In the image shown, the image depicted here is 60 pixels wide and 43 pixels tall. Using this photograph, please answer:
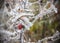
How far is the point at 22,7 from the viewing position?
1524mm

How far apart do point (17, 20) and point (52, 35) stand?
30 cm

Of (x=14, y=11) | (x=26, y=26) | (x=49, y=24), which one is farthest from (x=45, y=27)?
(x=14, y=11)

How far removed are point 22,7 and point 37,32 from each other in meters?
0.23

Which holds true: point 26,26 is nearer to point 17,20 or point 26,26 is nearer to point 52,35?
point 17,20

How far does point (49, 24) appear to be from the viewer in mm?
1493

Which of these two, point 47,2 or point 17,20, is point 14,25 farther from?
point 47,2

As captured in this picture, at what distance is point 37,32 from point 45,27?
73 millimetres

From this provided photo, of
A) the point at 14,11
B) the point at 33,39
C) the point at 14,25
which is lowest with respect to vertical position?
the point at 33,39

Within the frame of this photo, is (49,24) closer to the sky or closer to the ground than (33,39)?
closer to the sky

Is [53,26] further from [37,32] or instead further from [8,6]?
[8,6]

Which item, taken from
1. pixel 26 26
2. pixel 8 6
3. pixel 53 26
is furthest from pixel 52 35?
pixel 8 6

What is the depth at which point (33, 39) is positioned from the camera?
1.49 metres

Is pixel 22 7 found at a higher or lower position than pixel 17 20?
higher

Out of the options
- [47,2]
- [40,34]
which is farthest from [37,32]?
[47,2]
